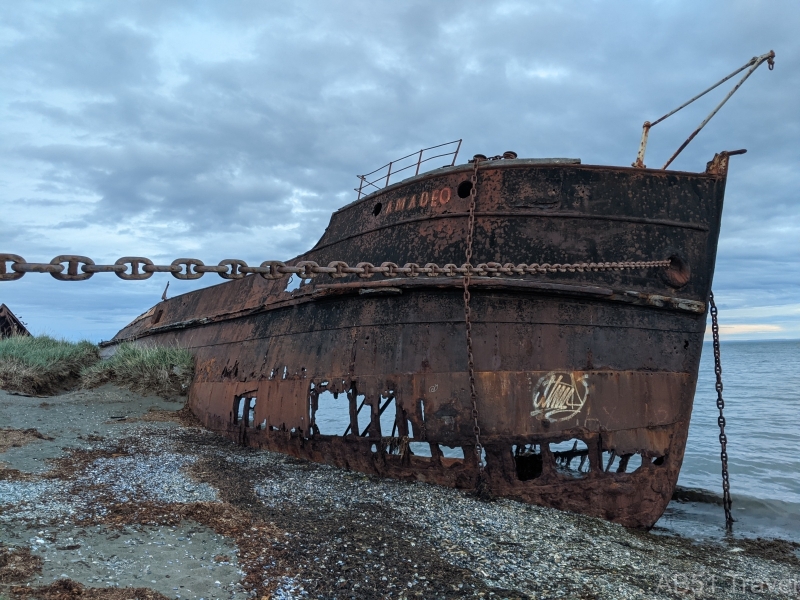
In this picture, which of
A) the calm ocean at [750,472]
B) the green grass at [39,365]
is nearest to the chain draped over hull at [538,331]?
the calm ocean at [750,472]

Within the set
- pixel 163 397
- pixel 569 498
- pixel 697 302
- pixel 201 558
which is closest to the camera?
pixel 201 558

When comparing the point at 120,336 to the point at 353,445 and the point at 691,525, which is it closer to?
the point at 353,445

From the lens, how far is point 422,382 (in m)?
5.28

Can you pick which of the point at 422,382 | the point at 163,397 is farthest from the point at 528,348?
the point at 163,397

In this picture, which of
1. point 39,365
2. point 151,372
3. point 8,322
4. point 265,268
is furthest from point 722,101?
point 8,322

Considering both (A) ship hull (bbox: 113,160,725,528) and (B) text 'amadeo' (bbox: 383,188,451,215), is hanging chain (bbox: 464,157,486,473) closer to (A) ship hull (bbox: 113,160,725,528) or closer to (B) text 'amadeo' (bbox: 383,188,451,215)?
(A) ship hull (bbox: 113,160,725,528)

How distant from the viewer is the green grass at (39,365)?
36.5 ft

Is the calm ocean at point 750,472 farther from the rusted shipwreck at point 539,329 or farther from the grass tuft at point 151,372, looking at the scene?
the grass tuft at point 151,372

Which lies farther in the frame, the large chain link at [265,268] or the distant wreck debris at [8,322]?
the distant wreck debris at [8,322]

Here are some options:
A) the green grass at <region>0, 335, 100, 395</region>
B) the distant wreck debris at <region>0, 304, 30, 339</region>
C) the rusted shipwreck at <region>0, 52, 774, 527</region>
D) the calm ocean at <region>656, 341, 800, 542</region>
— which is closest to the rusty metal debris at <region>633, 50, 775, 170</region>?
the rusted shipwreck at <region>0, 52, 774, 527</region>

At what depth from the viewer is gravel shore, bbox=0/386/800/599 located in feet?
10.1

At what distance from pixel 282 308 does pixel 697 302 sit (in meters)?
4.95

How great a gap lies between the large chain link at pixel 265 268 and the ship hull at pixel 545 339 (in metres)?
0.14

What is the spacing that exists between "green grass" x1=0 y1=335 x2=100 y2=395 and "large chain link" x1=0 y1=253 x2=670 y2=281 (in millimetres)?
9117
